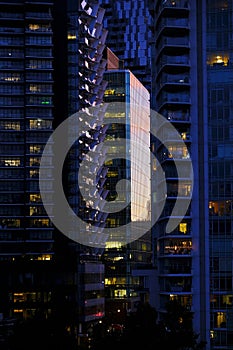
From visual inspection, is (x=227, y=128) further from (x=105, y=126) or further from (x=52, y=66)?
(x=105, y=126)

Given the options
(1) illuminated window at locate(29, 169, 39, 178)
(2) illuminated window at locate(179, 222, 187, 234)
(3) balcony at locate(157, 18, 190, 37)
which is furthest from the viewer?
(1) illuminated window at locate(29, 169, 39, 178)

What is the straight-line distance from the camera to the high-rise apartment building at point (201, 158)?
101188mm

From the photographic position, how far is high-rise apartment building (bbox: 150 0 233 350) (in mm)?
101188

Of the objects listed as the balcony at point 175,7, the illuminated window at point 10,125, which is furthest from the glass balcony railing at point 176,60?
the illuminated window at point 10,125

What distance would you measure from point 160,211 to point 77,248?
197 ft

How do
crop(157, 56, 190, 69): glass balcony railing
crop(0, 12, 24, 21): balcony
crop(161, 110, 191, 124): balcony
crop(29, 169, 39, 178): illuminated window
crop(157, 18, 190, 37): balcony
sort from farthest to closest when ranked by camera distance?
crop(0, 12, 24, 21): balcony → crop(29, 169, 39, 178): illuminated window → crop(157, 56, 190, 69): glass balcony railing → crop(157, 18, 190, 37): balcony → crop(161, 110, 191, 124): balcony

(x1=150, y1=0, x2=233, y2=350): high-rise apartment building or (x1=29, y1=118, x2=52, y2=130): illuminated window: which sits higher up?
(x1=29, y1=118, x2=52, y2=130): illuminated window

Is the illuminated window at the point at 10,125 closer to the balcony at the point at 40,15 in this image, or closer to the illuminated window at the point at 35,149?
the illuminated window at the point at 35,149

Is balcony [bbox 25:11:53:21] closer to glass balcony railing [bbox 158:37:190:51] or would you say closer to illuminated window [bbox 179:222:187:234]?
glass balcony railing [bbox 158:37:190:51]

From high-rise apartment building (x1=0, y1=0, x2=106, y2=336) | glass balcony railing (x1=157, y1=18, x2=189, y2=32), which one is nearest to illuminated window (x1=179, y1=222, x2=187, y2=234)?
glass balcony railing (x1=157, y1=18, x2=189, y2=32)

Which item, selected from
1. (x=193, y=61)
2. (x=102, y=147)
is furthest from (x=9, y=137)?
(x=193, y=61)

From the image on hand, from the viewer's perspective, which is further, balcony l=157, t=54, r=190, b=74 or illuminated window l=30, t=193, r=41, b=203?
illuminated window l=30, t=193, r=41, b=203

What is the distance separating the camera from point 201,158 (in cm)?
10356

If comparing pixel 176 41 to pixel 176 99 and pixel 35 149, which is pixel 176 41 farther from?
pixel 35 149
